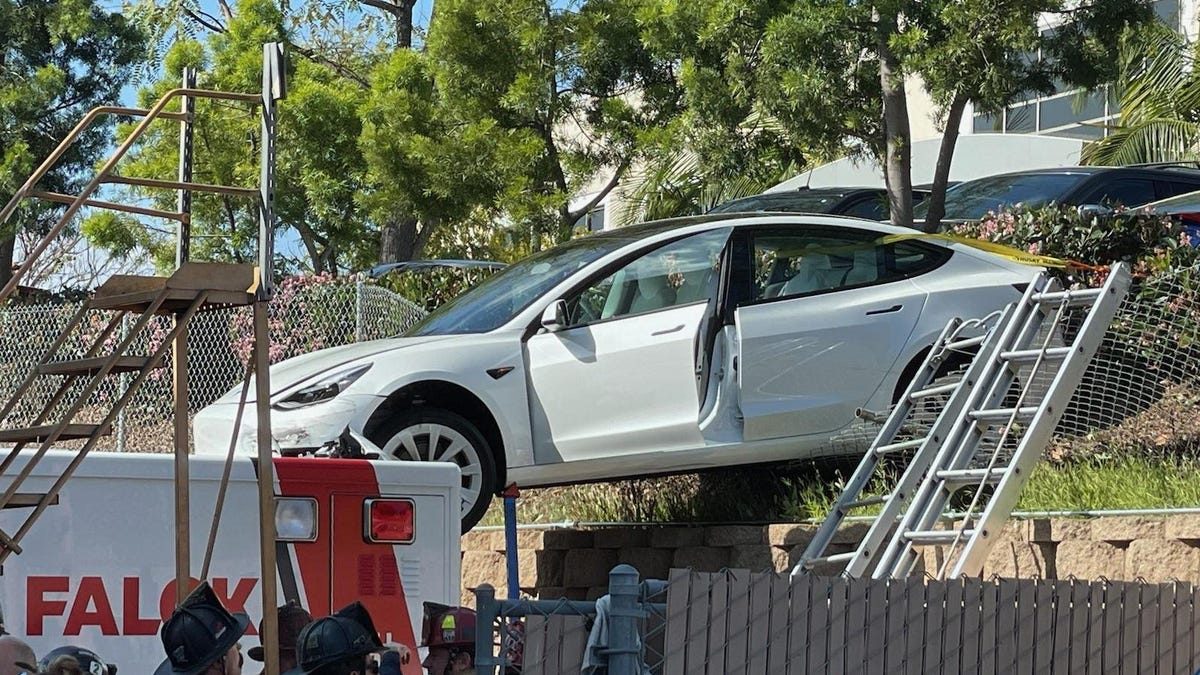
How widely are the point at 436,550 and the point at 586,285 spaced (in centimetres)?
295

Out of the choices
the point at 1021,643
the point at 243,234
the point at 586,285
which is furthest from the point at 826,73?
the point at 243,234

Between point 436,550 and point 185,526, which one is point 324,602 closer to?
point 436,550

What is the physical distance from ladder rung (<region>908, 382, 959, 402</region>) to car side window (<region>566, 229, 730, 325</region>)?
4.38ft

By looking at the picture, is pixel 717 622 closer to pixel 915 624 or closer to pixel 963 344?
pixel 915 624

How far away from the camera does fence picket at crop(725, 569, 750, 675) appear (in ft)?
15.0

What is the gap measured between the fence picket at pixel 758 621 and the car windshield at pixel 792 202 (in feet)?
29.3

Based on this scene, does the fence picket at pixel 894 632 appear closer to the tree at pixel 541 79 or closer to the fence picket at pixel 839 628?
the fence picket at pixel 839 628

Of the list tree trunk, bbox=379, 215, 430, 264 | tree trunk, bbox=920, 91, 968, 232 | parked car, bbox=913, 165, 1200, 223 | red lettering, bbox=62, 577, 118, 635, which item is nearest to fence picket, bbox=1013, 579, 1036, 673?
red lettering, bbox=62, 577, 118, 635

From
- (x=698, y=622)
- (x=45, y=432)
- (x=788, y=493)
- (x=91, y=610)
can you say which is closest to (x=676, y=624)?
(x=698, y=622)

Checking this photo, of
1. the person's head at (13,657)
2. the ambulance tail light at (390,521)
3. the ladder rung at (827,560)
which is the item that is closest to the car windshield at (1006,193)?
the ladder rung at (827,560)

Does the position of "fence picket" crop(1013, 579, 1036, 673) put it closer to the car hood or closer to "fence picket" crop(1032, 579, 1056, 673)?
"fence picket" crop(1032, 579, 1056, 673)

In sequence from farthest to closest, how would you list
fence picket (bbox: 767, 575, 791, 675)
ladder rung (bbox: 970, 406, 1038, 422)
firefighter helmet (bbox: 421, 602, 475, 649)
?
ladder rung (bbox: 970, 406, 1038, 422), firefighter helmet (bbox: 421, 602, 475, 649), fence picket (bbox: 767, 575, 791, 675)

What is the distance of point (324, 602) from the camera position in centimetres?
639

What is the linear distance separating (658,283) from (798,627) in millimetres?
4839
